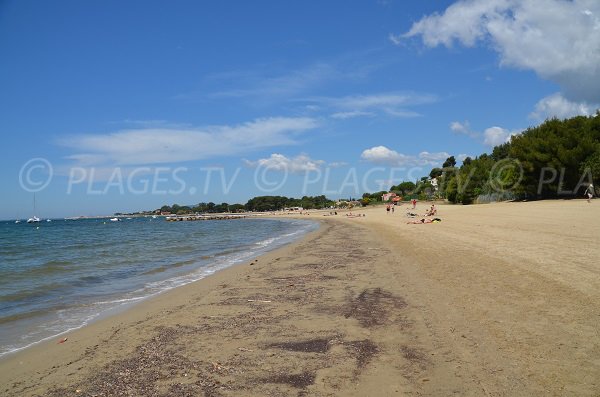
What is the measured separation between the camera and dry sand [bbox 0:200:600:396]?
14.3ft

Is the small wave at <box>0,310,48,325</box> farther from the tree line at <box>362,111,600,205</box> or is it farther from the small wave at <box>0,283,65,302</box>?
the tree line at <box>362,111,600,205</box>

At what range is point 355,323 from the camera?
659 centimetres

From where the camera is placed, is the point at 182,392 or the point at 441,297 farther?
the point at 441,297

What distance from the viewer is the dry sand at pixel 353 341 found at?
434 cm

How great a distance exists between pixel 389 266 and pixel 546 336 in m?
7.25

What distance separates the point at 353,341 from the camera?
568 cm

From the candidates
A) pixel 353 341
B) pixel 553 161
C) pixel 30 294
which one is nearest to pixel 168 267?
pixel 30 294

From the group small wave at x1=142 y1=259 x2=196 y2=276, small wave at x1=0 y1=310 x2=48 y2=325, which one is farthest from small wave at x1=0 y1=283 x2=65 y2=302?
small wave at x1=142 y1=259 x2=196 y2=276

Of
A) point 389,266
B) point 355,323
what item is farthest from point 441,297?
point 389,266

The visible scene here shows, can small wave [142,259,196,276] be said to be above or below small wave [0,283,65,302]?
below

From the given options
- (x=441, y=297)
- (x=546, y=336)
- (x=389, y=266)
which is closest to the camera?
(x=546, y=336)

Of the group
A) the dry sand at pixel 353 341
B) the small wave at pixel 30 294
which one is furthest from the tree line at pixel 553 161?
the small wave at pixel 30 294

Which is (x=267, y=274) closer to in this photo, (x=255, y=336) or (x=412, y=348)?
(x=255, y=336)

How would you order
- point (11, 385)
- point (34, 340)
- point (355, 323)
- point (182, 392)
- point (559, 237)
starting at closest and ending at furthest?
point (182, 392), point (11, 385), point (355, 323), point (34, 340), point (559, 237)
